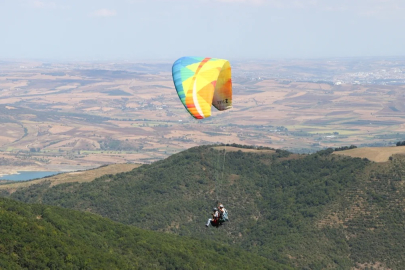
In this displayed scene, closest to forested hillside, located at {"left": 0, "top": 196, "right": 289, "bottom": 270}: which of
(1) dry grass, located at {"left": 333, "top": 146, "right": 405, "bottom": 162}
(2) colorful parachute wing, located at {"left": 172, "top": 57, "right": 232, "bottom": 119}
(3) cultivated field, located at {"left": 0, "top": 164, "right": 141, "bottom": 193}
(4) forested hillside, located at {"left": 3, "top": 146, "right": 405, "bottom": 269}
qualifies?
(4) forested hillside, located at {"left": 3, "top": 146, "right": 405, "bottom": 269}

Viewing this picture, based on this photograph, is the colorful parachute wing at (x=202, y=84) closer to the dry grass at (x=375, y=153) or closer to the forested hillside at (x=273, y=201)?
the forested hillside at (x=273, y=201)

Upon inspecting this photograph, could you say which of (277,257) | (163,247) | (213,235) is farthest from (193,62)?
(213,235)

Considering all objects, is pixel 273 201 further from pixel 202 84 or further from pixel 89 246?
pixel 202 84

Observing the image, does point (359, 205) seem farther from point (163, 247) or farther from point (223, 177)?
point (163, 247)

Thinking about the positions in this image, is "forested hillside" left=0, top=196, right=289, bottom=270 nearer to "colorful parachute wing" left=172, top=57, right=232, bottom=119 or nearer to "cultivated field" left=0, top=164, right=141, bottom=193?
"colorful parachute wing" left=172, top=57, right=232, bottom=119

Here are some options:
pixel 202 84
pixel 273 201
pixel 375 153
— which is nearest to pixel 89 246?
pixel 202 84

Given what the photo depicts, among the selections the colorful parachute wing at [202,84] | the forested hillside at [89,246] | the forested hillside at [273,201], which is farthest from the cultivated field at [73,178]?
the colorful parachute wing at [202,84]

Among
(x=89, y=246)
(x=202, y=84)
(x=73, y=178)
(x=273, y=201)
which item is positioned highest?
(x=202, y=84)
